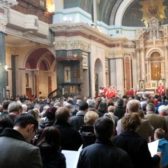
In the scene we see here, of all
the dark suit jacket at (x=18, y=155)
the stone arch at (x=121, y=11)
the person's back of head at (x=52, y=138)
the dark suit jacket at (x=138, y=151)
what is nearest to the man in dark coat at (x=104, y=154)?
the person's back of head at (x=52, y=138)

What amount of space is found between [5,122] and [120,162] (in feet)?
5.01

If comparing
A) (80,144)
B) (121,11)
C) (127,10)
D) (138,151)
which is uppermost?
(127,10)

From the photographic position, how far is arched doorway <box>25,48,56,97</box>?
79.6ft

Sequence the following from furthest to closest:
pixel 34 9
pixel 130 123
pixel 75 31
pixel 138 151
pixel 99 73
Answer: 1. pixel 99 73
2. pixel 75 31
3. pixel 34 9
4. pixel 130 123
5. pixel 138 151

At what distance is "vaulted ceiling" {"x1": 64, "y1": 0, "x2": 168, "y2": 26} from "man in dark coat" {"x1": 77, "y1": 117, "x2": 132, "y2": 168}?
77.7 ft

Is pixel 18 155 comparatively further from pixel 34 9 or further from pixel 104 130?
pixel 34 9

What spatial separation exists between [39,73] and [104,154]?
75.0ft

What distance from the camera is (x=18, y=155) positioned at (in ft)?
9.43

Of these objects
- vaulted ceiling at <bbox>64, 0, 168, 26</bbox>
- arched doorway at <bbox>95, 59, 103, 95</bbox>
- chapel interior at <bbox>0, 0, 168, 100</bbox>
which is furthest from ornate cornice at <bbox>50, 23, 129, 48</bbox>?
vaulted ceiling at <bbox>64, 0, 168, 26</bbox>

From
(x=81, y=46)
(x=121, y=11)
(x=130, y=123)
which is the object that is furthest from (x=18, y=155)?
(x=121, y=11)

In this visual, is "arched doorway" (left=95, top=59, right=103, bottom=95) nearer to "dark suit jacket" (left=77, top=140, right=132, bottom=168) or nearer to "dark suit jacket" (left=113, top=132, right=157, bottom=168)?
"dark suit jacket" (left=113, top=132, right=157, bottom=168)

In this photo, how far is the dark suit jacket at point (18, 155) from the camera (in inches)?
113

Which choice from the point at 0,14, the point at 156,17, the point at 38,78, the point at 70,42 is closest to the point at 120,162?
the point at 0,14

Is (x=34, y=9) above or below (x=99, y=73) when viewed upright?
above
